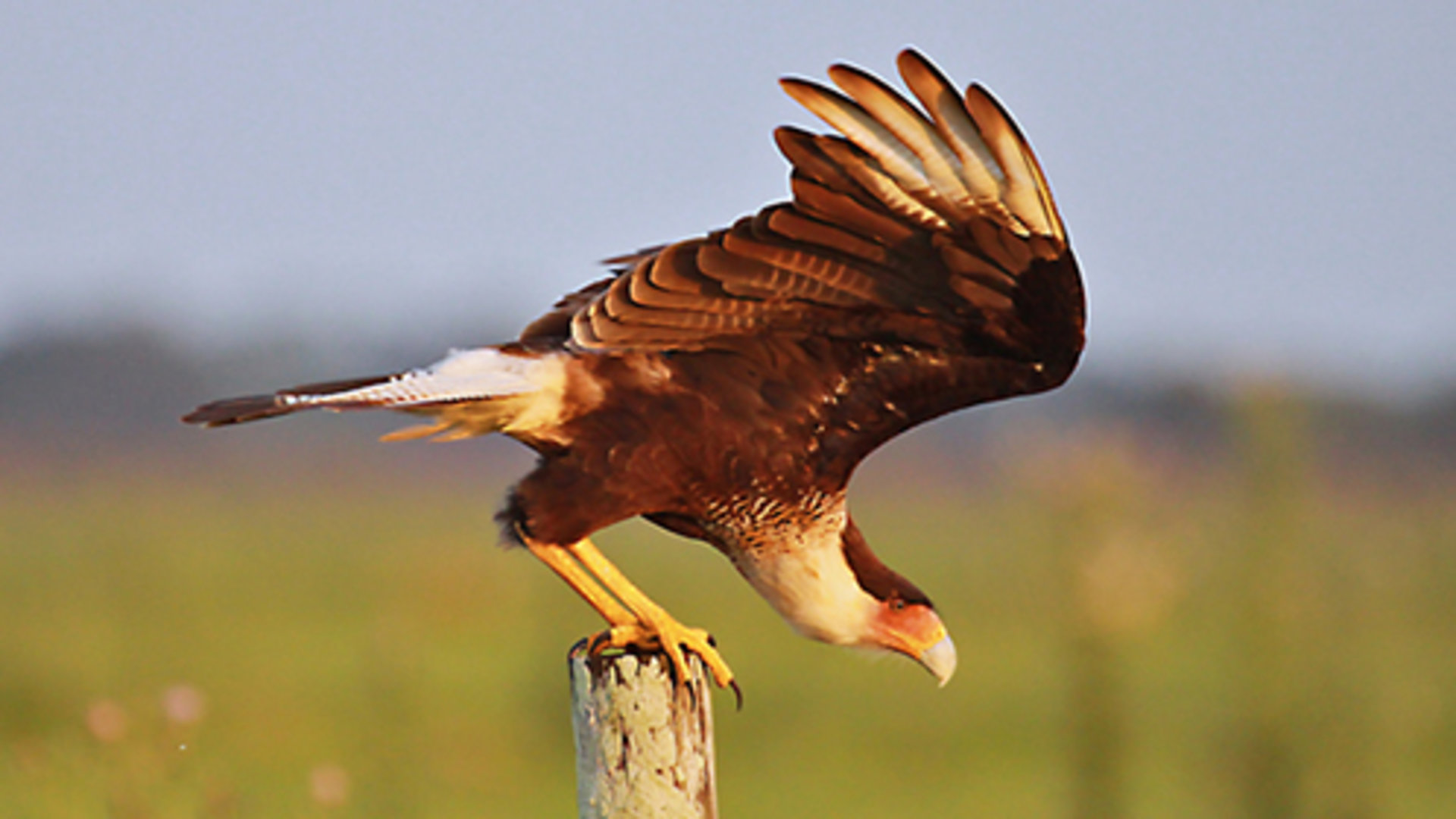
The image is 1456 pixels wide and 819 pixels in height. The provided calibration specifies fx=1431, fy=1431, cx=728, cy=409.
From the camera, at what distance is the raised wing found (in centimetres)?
302

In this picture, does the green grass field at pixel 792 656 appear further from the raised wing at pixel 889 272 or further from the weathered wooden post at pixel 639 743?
Result: the weathered wooden post at pixel 639 743

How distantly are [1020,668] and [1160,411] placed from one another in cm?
278

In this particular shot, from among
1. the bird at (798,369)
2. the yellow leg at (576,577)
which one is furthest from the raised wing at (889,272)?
the yellow leg at (576,577)

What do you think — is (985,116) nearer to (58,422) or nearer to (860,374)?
(860,374)

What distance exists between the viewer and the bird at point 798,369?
10.1 feet

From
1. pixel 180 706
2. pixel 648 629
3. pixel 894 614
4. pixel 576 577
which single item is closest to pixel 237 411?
pixel 180 706

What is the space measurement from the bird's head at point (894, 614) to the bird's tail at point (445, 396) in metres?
0.91

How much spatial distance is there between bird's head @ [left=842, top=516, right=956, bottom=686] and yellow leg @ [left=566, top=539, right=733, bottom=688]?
49 centimetres

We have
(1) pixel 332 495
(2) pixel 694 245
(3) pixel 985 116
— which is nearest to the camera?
(3) pixel 985 116

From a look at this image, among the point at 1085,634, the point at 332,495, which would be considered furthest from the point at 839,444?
the point at 332,495

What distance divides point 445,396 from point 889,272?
108cm

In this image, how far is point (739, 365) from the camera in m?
3.50

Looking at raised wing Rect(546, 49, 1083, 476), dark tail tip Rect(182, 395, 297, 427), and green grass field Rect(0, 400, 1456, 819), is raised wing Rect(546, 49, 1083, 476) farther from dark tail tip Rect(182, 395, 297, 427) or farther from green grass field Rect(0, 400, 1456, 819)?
dark tail tip Rect(182, 395, 297, 427)

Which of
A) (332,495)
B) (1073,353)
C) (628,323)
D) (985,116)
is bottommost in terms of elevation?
(332,495)
